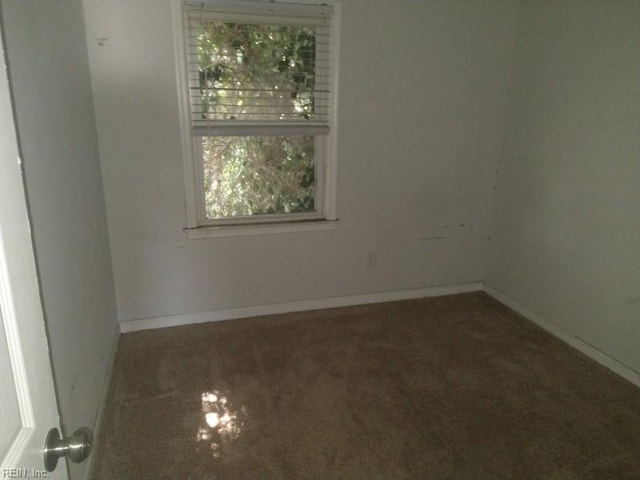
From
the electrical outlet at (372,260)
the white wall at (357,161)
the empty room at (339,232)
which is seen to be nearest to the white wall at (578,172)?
the empty room at (339,232)

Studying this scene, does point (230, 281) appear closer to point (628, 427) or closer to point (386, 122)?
point (386, 122)

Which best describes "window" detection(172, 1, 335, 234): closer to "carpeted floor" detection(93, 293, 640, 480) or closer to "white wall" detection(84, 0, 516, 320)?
"white wall" detection(84, 0, 516, 320)

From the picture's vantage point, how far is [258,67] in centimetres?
245

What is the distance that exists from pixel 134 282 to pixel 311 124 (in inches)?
57.8

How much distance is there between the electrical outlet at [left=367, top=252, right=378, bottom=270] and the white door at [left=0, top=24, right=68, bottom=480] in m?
2.45

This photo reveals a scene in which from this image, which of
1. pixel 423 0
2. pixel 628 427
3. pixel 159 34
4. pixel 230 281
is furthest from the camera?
pixel 230 281

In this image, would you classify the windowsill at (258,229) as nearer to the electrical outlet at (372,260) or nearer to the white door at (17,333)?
the electrical outlet at (372,260)

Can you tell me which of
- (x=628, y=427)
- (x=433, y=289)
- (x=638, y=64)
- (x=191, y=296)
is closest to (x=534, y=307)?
(x=433, y=289)

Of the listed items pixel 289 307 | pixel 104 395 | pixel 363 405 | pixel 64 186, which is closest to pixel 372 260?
pixel 289 307

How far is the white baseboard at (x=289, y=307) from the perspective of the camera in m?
2.65

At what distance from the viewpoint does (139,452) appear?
1.68 metres

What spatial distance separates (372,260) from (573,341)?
4.35 ft

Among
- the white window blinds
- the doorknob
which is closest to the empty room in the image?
the white window blinds

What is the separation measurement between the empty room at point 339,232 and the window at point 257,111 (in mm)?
13
